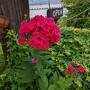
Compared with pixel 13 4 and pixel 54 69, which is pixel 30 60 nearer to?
pixel 54 69

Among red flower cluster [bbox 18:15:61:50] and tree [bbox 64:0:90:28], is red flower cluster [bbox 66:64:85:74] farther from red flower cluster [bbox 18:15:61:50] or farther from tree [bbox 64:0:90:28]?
tree [bbox 64:0:90:28]

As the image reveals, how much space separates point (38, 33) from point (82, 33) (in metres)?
2.18

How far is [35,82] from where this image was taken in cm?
326

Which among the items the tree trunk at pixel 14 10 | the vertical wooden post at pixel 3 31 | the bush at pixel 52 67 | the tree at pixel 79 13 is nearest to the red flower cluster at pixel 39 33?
the bush at pixel 52 67

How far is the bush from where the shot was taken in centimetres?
308

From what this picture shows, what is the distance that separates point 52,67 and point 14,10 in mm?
993

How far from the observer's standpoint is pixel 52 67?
12.2ft

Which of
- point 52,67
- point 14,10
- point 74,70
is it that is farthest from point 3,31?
point 74,70

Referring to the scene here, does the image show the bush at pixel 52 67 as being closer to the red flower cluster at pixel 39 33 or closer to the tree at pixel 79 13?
the red flower cluster at pixel 39 33

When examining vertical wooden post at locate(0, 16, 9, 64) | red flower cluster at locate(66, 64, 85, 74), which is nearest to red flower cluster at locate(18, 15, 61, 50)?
red flower cluster at locate(66, 64, 85, 74)

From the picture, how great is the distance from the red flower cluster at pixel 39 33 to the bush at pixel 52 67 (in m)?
0.26

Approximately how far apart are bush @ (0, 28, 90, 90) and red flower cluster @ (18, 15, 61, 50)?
26cm

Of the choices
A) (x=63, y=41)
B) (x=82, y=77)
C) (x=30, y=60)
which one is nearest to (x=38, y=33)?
(x=30, y=60)

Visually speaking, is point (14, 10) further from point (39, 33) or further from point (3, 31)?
point (39, 33)
